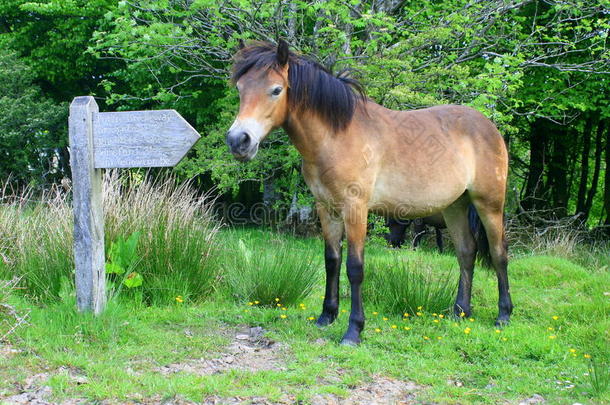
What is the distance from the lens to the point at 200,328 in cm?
430

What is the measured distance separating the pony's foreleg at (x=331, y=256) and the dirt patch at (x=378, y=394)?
1120 millimetres

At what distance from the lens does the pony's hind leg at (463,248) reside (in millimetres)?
4922

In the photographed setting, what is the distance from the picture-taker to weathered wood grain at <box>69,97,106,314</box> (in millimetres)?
3953

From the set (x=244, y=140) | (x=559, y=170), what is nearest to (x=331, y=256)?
(x=244, y=140)

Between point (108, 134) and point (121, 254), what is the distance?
1139mm

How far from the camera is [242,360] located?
363cm

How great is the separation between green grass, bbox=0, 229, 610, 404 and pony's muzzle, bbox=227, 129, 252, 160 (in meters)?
1.41

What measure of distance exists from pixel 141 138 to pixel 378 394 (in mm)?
2443

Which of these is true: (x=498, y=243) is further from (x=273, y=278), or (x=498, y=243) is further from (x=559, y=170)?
(x=559, y=170)

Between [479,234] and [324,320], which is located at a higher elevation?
[479,234]

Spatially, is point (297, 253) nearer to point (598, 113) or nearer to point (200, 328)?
point (200, 328)

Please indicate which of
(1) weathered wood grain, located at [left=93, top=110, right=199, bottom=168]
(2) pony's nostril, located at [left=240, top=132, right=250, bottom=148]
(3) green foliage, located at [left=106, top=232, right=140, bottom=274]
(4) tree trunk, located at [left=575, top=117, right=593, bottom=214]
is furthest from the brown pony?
(4) tree trunk, located at [left=575, top=117, right=593, bottom=214]

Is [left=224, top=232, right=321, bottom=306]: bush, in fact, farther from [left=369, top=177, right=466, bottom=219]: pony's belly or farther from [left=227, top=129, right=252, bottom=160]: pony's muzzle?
[left=227, top=129, right=252, bottom=160]: pony's muzzle

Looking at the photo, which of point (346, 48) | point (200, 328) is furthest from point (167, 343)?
point (346, 48)
